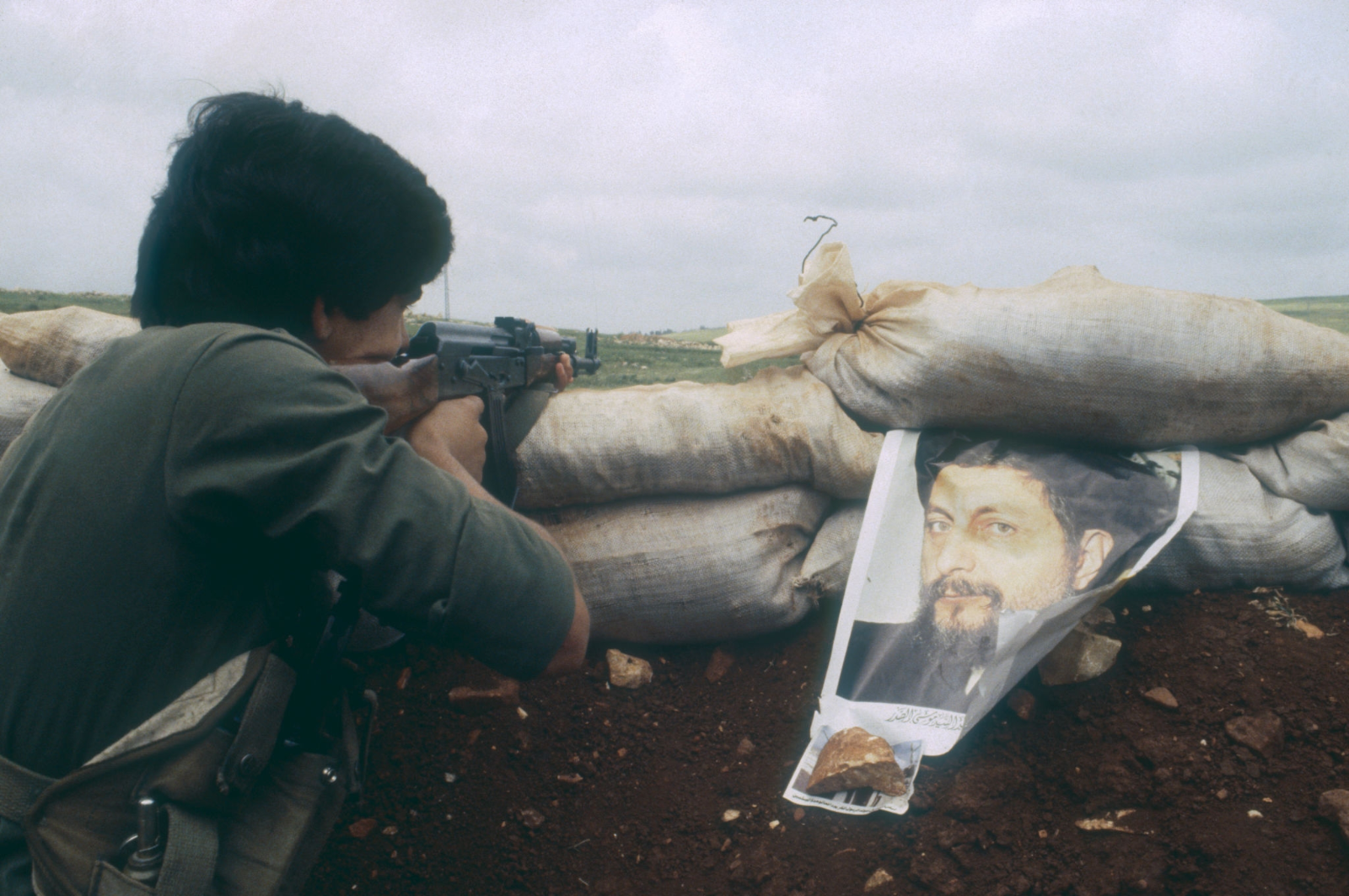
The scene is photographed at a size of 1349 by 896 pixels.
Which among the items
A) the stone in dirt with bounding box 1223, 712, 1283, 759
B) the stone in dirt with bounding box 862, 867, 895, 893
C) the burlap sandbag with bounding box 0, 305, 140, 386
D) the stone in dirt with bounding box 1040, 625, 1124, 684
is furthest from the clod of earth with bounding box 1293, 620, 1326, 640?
the burlap sandbag with bounding box 0, 305, 140, 386

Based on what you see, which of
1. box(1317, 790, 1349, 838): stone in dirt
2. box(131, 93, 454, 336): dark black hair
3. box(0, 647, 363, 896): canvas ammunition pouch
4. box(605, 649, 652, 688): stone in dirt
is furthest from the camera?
box(605, 649, 652, 688): stone in dirt

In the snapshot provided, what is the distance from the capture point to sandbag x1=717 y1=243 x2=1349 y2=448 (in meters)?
1.69

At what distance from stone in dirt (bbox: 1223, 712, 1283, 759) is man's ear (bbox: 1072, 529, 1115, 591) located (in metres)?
0.33

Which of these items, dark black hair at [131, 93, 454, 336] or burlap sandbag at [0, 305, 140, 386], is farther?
burlap sandbag at [0, 305, 140, 386]

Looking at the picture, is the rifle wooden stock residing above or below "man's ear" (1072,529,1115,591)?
above

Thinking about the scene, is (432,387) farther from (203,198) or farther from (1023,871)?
(1023,871)

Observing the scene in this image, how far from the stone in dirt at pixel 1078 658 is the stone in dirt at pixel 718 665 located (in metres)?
0.65

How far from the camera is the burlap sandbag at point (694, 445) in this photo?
184cm

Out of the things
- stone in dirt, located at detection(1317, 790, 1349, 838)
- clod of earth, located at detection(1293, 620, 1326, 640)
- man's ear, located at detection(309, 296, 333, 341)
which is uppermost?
man's ear, located at detection(309, 296, 333, 341)

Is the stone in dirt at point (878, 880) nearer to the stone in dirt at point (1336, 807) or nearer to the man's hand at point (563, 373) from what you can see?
the stone in dirt at point (1336, 807)

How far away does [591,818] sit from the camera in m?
1.55

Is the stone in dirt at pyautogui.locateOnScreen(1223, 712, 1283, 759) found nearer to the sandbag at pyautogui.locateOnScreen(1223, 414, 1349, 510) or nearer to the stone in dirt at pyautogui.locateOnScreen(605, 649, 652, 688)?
the sandbag at pyautogui.locateOnScreen(1223, 414, 1349, 510)

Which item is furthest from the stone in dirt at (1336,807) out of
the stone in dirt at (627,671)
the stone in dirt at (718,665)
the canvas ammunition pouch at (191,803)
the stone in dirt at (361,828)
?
the stone in dirt at (361,828)

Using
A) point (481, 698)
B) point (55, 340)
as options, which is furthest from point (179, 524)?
point (55, 340)
